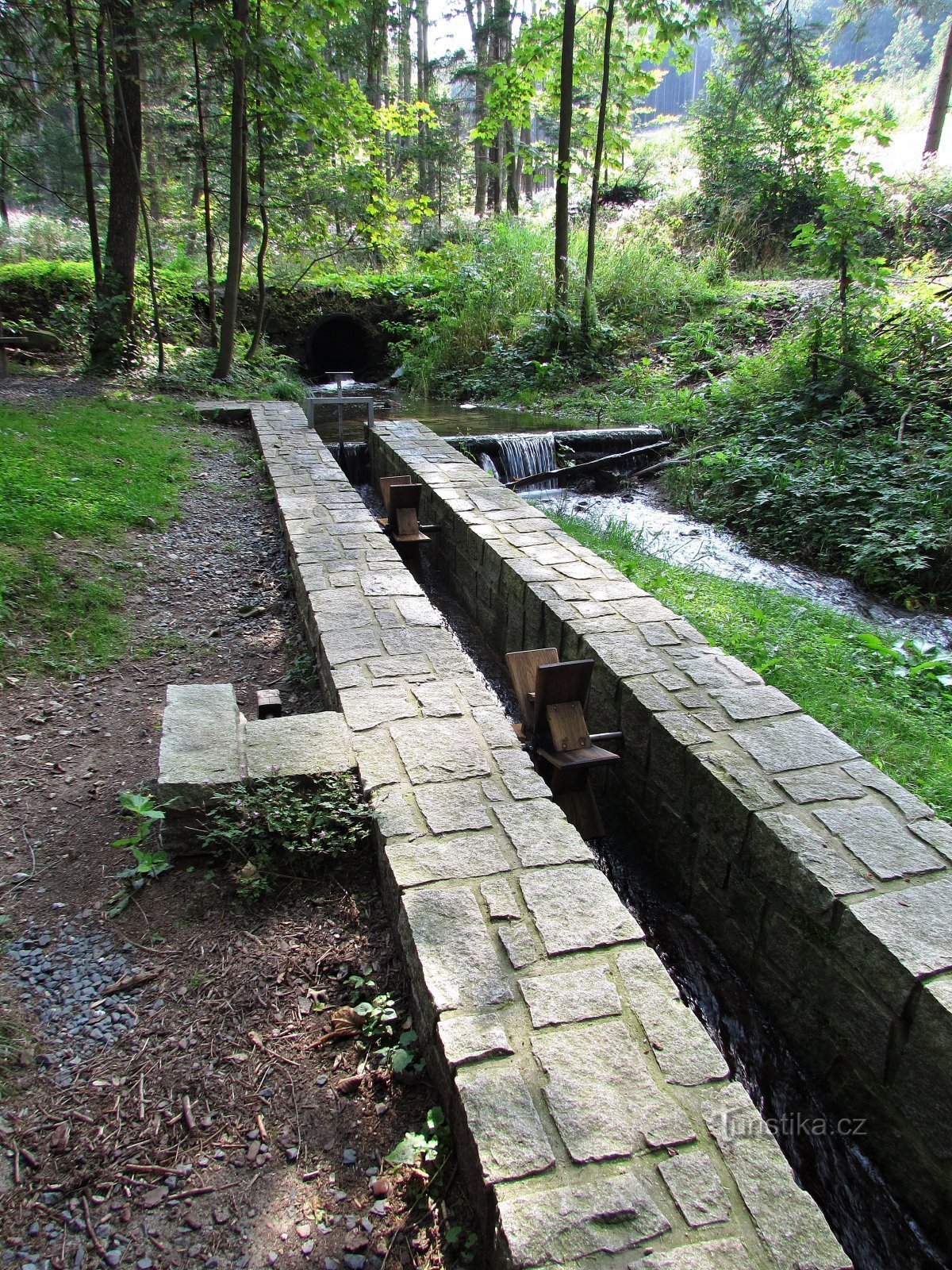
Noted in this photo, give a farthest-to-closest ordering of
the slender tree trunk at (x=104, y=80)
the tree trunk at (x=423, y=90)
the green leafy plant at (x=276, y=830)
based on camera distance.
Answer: the tree trunk at (x=423, y=90) < the slender tree trunk at (x=104, y=80) < the green leafy plant at (x=276, y=830)

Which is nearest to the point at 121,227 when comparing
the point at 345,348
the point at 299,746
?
the point at 345,348

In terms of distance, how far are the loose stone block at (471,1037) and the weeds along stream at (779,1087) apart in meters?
0.63

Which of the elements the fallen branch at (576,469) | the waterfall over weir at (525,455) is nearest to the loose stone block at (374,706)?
the fallen branch at (576,469)

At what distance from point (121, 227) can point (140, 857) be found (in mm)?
10928

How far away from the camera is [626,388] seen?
11.8m

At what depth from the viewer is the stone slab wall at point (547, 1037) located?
160 cm

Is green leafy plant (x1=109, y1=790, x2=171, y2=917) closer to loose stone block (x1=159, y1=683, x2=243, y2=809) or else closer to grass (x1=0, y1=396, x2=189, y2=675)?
loose stone block (x1=159, y1=683, x2=243, y2=809)

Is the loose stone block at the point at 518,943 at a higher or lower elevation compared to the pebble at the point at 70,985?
higher

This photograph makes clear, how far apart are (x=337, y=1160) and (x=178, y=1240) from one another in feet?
1.19

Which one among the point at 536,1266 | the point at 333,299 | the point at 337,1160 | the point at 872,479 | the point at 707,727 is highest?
the point at 333,299

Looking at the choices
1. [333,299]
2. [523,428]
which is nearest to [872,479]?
[523,428]

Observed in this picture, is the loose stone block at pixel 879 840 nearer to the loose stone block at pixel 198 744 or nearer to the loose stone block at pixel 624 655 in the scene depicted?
the loose stone block at pixel 624 655

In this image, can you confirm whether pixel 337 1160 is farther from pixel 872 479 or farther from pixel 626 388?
pixel 626 388

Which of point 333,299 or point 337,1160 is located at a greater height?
point 333,299
